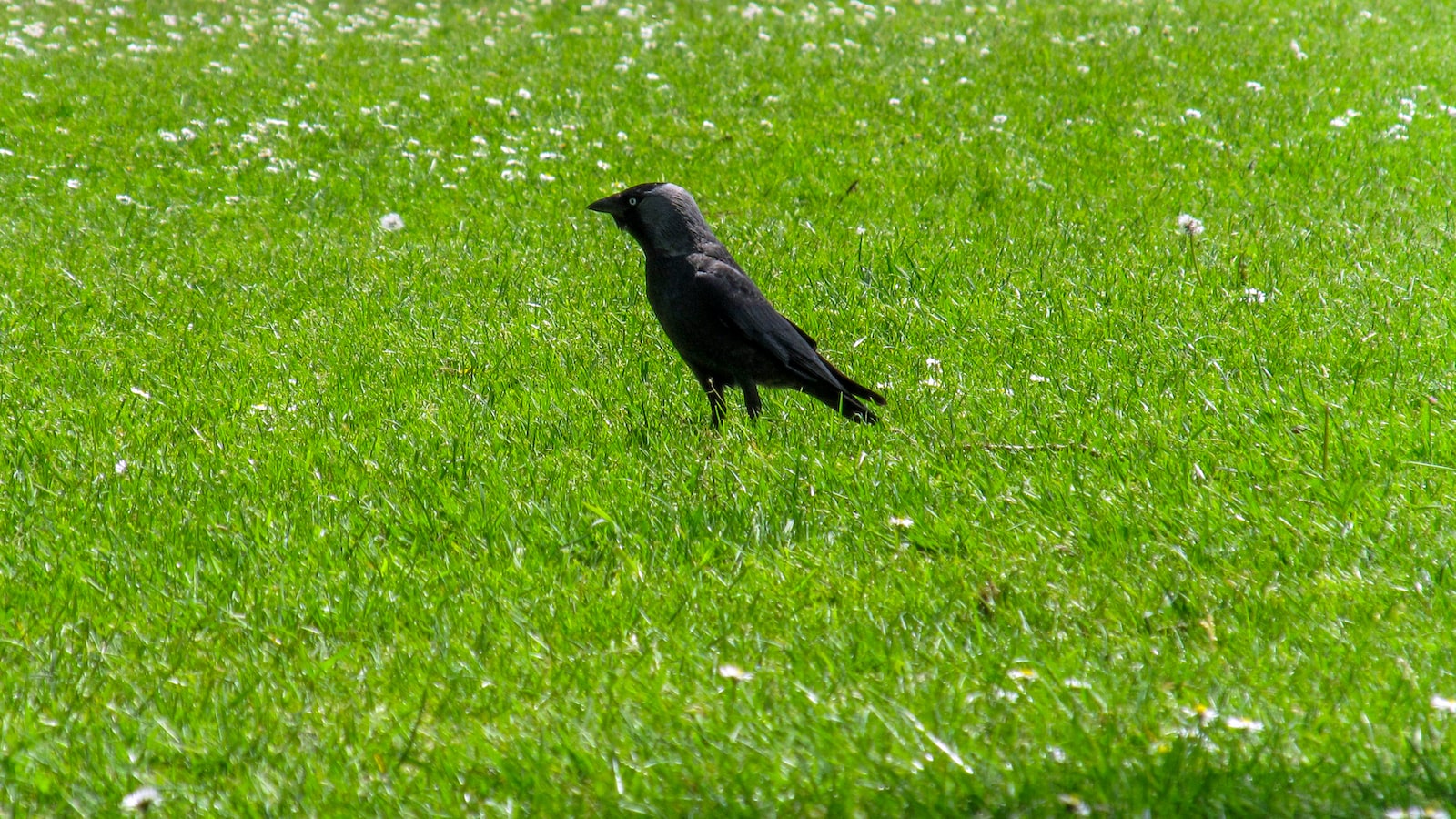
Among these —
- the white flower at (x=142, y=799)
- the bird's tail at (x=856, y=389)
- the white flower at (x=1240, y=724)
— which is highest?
the white flower at (x=1240, y=724)

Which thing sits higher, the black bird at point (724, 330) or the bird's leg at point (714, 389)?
the black bird at point (724, 330)

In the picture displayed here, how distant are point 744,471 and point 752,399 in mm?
783

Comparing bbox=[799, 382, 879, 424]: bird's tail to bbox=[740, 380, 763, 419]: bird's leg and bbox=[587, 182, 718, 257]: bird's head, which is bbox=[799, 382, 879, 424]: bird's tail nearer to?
bbox=[740, 380, 763, 419]: bird's leg

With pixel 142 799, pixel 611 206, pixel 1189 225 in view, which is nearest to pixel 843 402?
pixel 611 206

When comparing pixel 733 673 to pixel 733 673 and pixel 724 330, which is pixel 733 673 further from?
pixel 724 330

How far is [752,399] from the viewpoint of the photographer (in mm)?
4766

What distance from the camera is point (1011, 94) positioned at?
9562 mm

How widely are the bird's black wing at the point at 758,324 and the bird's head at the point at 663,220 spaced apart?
218mm

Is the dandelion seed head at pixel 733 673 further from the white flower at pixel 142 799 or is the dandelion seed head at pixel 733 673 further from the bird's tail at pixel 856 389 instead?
the bird's tail at pixel 856 389

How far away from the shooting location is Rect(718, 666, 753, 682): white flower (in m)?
2.62

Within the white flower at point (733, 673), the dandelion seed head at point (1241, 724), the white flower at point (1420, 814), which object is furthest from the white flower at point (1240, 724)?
the white flower at point (733, 673)

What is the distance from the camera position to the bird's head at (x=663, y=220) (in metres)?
4.82

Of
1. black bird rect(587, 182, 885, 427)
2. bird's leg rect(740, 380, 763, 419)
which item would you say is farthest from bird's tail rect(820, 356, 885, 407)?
bird's leg rect(740, 380, 763, 419)

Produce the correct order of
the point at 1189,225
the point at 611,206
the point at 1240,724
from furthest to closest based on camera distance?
1. the point at 1189,225
2. the point at 611,206
3. the point at 1240,724
